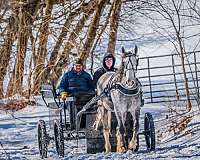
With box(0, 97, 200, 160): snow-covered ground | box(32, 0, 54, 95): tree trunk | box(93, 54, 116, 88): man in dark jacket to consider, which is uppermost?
box(32, 0, 54, 95): tree trunk

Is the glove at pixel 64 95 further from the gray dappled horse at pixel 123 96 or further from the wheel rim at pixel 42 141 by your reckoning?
the gray dappled horse at pixel 123 96

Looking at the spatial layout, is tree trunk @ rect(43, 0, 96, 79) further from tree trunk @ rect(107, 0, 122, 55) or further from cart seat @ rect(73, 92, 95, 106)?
cart seat @ rect(73, 92, 95, 106)

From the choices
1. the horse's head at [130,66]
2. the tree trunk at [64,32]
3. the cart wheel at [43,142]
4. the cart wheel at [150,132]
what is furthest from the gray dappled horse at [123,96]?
the tree trunk at [64,32]

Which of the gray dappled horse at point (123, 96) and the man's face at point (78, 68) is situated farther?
the man's face at point (78, 68)

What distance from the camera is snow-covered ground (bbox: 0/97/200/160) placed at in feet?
30.8

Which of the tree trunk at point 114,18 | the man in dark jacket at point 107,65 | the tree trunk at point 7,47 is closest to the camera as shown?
the man in dark jacket at point 107,65

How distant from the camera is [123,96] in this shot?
31.5ft

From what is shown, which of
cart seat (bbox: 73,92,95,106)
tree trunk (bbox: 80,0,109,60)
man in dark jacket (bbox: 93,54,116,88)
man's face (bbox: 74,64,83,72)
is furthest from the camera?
tree trunk (bbox: 80,0,109,60)

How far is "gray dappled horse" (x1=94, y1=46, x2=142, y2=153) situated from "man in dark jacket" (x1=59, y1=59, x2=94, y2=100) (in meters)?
0.96

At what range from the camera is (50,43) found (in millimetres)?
23703

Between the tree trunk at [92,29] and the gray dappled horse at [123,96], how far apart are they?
36.7 ft

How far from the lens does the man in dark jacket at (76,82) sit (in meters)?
11.0

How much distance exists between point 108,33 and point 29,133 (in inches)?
309

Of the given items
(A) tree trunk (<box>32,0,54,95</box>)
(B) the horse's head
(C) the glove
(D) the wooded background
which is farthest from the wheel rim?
(A) tree trunk (<box>32,0,54,95</box>)
